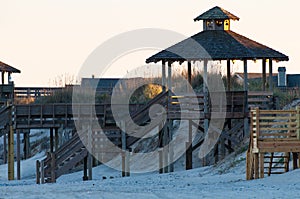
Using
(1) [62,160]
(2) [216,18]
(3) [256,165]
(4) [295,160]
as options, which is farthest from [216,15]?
(3) [256,165]

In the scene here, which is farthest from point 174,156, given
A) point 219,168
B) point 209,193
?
point 209,193

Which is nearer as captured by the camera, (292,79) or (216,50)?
(216,50)

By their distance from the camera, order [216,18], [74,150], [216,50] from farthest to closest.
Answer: [216,18] < [216,50] < [74,150]

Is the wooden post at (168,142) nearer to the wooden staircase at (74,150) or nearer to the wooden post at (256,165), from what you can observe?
the wooden staircase at (74,150)

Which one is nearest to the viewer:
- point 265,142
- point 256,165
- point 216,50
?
point 265,142

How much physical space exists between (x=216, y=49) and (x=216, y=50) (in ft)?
0.34

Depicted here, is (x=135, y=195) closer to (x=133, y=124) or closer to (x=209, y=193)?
(x=209, y=193)

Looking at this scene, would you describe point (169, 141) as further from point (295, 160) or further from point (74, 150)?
point (295, 160)

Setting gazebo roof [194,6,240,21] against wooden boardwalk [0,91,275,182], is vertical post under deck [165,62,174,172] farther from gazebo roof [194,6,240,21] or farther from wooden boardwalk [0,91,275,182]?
gazebo roof [194,6,240,21]

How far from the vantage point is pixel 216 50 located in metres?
38.1

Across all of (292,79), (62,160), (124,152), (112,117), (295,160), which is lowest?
(62,160)

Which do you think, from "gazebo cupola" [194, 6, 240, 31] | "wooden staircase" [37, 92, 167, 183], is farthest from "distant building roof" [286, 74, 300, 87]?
"wooden staircase" [37, 92, 167, 183]

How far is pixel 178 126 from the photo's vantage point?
48875 millimetres

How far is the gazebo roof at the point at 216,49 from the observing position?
37.9m
